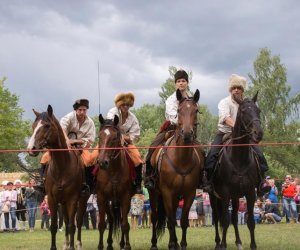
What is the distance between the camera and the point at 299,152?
6200cm

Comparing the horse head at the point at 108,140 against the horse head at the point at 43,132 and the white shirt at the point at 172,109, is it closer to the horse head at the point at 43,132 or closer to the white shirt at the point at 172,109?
the horse head at the point at 43,132

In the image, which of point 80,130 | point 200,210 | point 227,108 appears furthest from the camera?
point 200,210

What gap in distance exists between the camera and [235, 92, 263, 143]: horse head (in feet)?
30.2

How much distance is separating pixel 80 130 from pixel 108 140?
94.3 inches

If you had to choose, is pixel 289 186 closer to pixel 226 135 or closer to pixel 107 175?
pixel 226 135

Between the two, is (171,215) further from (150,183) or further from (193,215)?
(193,215)

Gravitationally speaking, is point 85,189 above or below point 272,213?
above

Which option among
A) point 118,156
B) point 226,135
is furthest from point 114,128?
point 226,135

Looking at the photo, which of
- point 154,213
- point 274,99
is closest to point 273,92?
point 274,99

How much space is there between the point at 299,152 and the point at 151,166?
53.7 m

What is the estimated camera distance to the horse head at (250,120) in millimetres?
9195

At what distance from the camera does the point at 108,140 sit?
989cm

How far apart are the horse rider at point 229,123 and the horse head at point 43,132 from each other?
3232 millimetres

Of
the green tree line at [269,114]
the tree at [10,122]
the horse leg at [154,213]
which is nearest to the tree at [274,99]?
the green tree line at [269,114]
